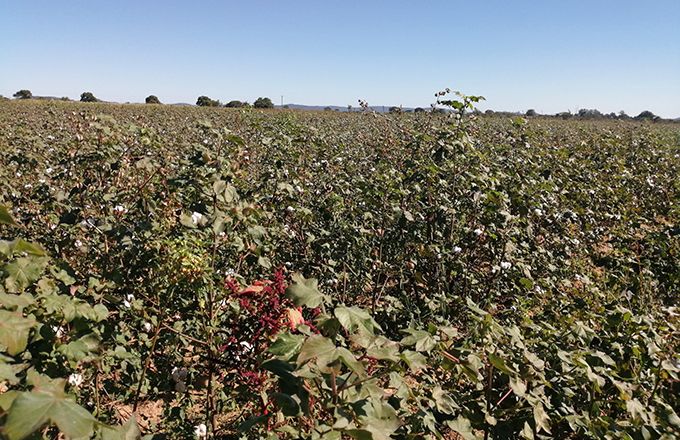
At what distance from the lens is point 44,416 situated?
85cm

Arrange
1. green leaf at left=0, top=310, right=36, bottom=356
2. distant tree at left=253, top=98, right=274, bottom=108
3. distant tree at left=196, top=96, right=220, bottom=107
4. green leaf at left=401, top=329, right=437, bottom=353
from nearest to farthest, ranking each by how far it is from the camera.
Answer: green leaf at left=0, top=310, right=36, bottom=356 → green leaf at left=401, top=329, right=437, bottom=353 → distant tree at left=196, top=96, right=220, bottom=107 → distant tree at left=253, top=98, right=274, bottom=108

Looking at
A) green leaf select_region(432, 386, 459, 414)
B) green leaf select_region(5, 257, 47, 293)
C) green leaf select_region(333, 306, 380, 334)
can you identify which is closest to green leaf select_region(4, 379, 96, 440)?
green leaf select_region(333, 306, 380, 334)

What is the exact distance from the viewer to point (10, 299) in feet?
4.09

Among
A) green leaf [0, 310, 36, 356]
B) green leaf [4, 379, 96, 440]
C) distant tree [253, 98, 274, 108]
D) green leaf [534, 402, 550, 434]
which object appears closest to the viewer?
green leaf [4, 379, 96, 440]

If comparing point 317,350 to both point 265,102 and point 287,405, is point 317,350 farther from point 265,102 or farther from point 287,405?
point 265,102

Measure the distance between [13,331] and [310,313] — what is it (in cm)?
169

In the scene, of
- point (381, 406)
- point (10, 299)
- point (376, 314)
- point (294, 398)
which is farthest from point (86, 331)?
point (376, 314)

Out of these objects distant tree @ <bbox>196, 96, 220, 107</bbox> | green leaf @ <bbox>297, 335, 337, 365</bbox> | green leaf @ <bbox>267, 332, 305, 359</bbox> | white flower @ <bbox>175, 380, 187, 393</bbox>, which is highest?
distant tree @ <bbox>196, 96, 220, 107</bbox>

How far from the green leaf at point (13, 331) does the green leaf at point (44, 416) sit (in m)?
0.30

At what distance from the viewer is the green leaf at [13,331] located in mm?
1141

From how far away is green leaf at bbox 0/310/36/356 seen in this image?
1.14 metres

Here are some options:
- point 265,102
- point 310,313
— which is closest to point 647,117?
point 265,102

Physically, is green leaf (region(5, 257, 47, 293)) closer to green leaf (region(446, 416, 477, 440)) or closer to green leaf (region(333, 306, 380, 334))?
green leaf (region(333, 306, 380, 334))

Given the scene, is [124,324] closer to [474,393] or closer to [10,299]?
[10,299]
